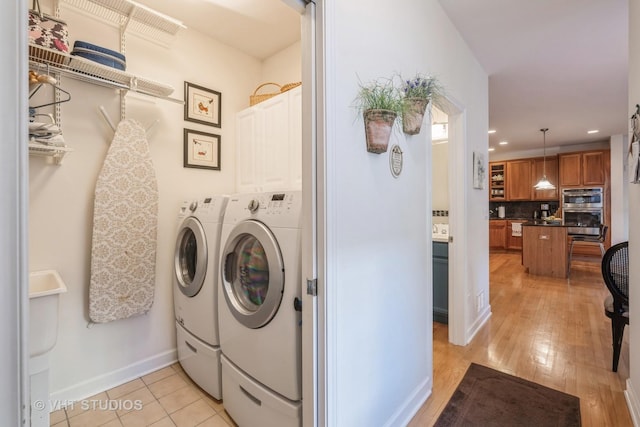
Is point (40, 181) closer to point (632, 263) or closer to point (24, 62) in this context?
point (24, 62)

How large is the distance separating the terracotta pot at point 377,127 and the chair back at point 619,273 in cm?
198

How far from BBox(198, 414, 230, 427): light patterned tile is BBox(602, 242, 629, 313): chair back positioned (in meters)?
2.67

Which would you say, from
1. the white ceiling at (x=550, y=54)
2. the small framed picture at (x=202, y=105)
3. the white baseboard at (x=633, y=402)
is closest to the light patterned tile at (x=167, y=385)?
the small framed picture at (x=202, y=105)

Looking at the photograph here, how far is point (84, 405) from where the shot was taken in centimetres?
181

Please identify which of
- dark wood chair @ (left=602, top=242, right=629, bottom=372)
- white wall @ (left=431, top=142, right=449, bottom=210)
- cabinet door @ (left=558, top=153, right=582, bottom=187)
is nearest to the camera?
dark wood chair @ (left=602, top=242, right=629, bottom=372)

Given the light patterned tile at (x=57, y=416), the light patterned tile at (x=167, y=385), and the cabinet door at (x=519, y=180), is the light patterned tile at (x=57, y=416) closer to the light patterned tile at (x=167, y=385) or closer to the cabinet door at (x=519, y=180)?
the light patterned tile at (x=167, y=385)

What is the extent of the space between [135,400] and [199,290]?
2.57 ft

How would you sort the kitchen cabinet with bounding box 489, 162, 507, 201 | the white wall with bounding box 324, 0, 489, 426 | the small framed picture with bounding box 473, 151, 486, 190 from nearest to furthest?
the white wall with bounding box 324, 0, 489, 426, the small framed picture with bounding box 473, 151, 486, 190, the kitchen cabinet with bounding box 489, 162, 507, 201

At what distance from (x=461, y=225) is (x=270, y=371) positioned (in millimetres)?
1915

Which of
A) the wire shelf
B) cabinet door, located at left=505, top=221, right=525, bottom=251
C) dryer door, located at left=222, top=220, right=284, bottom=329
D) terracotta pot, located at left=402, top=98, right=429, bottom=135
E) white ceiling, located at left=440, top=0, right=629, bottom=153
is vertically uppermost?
white ceiling, located at left=440, top=0, right=629, bottom=153

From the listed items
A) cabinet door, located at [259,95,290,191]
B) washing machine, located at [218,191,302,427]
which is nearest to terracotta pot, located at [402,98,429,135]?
washing machine, located at [218,191,302,427]

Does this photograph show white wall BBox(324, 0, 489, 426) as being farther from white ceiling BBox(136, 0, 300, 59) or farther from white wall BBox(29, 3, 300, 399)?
white wall BBox(29, 3, 300, 399)

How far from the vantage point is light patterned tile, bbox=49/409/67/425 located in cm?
168

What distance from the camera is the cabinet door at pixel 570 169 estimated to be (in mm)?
6410
